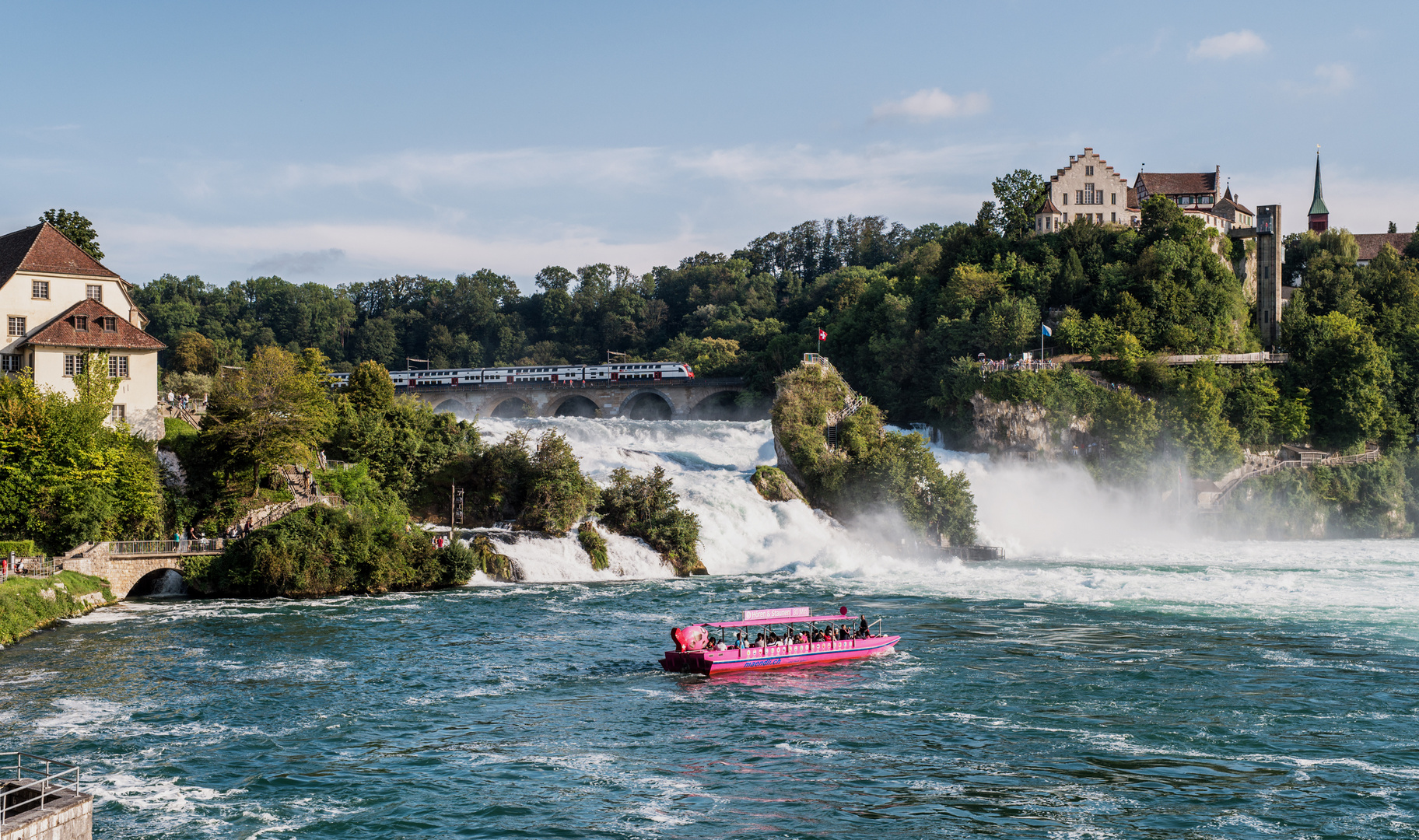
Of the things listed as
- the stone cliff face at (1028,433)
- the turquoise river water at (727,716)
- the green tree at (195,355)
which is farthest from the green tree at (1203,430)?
the green tree at (195,355)

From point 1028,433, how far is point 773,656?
50.7 metres

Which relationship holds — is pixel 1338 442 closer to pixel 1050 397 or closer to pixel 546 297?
pixel 1050 397

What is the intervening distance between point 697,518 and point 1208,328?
50.1m

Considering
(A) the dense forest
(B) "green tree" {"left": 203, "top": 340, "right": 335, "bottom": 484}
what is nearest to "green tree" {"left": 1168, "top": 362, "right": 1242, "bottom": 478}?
(A) the dense forest

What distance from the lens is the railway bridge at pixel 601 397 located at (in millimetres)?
117938

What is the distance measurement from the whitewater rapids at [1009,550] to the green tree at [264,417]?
11444 mm

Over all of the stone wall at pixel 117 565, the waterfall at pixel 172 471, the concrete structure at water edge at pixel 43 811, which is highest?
the waterfall at pixel 172 471

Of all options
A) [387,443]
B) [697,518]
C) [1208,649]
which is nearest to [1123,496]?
[697,518]

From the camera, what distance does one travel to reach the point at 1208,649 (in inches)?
1556

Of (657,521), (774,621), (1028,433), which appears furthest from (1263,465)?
(774,621)

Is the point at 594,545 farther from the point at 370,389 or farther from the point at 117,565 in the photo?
the point at 117,565

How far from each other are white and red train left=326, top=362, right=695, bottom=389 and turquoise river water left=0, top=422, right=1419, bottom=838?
6528 cm

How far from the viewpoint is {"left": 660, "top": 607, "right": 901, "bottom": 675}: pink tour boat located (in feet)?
117

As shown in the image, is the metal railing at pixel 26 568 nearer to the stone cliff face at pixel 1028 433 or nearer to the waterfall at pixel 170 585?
the waterfall at pixel 170 585
